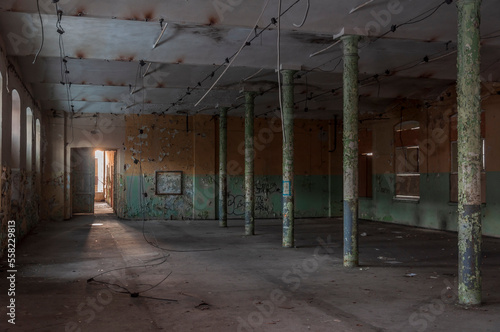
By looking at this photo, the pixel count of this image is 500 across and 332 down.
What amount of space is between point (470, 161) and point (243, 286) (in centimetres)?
338

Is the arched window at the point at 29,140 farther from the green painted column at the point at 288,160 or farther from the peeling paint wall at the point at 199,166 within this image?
the green painted column at the point at 288,160

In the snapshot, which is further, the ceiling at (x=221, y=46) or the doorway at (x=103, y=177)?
the doorway at (x=103, y=177)

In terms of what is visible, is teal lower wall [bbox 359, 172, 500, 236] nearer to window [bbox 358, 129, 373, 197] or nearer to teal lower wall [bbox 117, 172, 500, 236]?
teal lower wall [bbox 117, 172, 500, 236]

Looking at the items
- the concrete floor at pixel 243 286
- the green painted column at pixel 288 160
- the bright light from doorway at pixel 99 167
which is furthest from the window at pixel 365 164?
the bright light from doorway at pixel 99 167

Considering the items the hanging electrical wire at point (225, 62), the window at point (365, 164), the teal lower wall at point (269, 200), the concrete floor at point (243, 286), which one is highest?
the hanging electrical wire at point (225, 62)

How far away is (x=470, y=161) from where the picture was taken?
5.42 meters

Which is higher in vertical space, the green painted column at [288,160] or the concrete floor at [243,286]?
the green painted column at [288,160]

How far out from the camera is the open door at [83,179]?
19094mm

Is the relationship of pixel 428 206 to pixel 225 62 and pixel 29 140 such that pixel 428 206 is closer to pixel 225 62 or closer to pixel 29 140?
pixel 225 62

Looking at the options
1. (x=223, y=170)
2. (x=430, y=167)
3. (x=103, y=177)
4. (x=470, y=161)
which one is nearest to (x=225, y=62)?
(x=223, y=170)

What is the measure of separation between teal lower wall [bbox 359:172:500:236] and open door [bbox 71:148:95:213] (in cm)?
1122

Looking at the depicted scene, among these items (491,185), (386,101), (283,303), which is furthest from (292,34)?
(386,101)

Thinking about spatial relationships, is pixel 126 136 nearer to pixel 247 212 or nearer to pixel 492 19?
pixel 247 212

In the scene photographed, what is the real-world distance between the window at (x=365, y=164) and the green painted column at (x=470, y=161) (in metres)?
12.2
